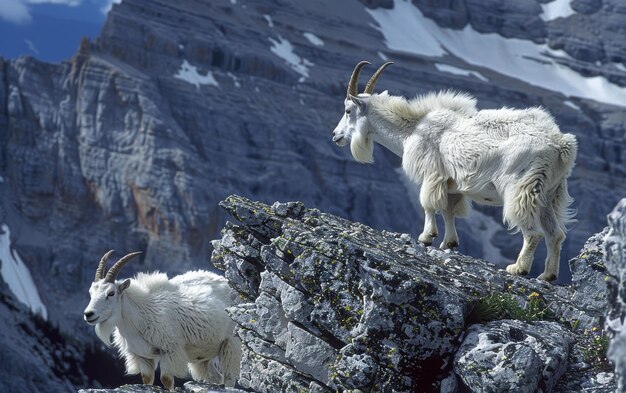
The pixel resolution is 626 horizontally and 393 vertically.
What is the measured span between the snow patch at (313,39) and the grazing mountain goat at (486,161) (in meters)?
116

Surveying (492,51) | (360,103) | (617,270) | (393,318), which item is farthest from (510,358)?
(492,51)

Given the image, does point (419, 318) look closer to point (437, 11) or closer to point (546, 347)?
point (546, 347)

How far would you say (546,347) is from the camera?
1007cm

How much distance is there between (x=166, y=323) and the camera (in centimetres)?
1598

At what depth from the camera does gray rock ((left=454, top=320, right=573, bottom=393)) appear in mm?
9641

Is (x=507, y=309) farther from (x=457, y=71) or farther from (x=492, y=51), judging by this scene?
(x=492, y=51)

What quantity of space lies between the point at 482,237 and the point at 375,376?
350ft

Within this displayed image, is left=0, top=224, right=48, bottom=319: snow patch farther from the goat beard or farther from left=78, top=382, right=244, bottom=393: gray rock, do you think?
left=78, top=382, right=244, bottom=393: gray rock

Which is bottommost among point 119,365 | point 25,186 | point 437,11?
point 119,365

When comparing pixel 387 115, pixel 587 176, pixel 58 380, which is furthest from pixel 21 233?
pixel 387 115

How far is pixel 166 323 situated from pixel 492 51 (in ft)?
468

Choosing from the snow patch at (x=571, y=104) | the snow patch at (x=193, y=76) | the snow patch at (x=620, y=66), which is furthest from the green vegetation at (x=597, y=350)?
the snow patch at (x=620, y=66)

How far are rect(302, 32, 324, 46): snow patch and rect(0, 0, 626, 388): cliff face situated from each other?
0.27 meters

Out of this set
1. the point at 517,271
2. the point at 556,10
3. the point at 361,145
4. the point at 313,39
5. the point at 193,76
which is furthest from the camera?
the point at 556,10
